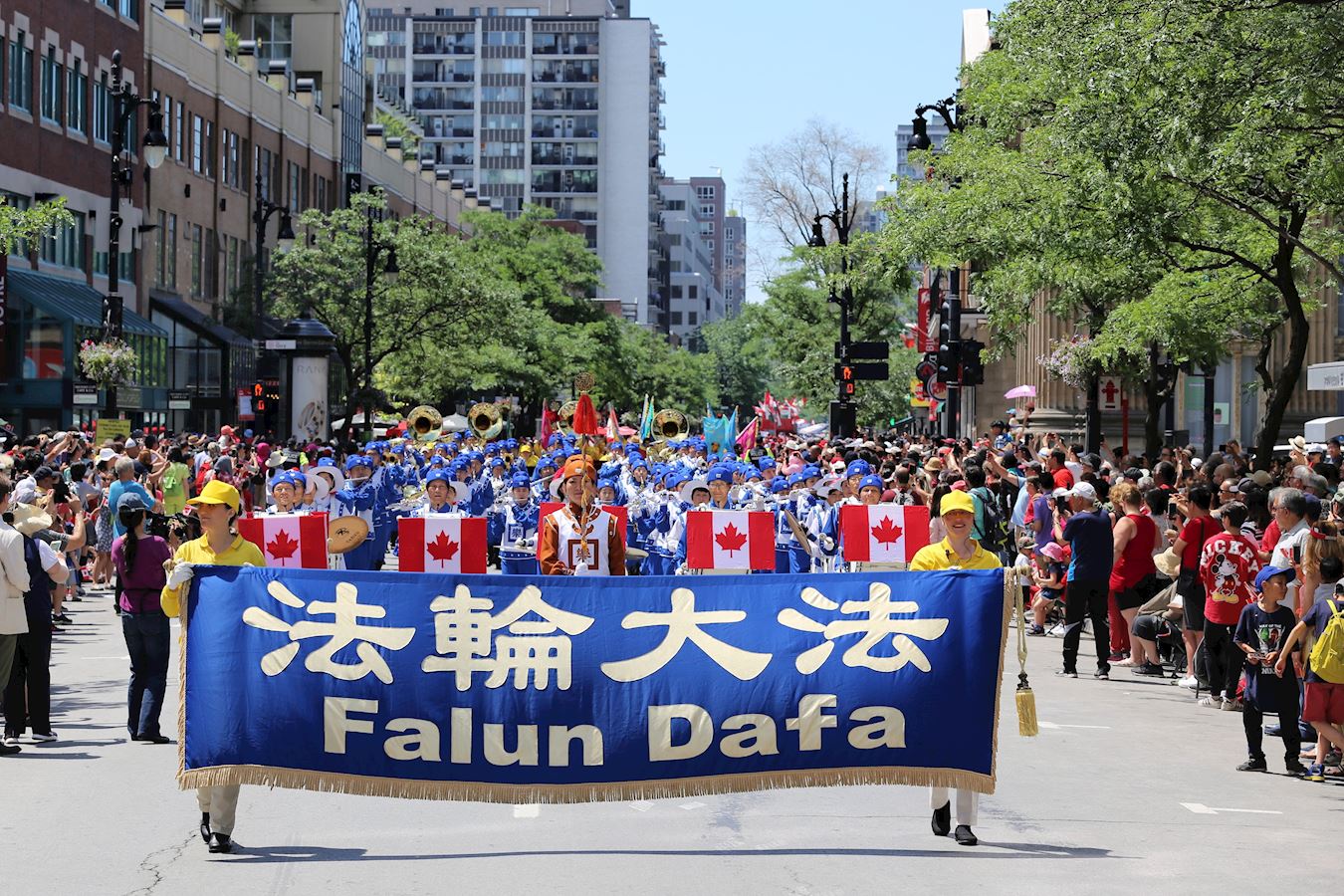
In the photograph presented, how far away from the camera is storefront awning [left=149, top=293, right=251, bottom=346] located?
183 ft

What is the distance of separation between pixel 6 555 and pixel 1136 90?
10895 mm

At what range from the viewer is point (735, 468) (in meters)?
20.3

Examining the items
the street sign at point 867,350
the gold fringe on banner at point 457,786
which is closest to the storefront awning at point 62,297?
the street sign at point 867,350

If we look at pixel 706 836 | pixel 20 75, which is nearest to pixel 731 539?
pixel 706 836

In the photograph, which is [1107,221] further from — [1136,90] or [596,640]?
[596,640]

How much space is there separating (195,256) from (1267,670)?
171 feet

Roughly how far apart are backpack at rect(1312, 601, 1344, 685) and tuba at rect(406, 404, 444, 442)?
25478 millimetres

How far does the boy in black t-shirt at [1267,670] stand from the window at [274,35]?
69861 millimetres

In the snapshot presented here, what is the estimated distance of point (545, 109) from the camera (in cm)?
16400

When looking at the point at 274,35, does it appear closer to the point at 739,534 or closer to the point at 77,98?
the point at 77,98

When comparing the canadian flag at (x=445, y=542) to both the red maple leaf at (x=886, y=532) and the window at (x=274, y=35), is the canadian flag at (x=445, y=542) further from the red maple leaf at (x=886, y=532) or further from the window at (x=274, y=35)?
the window at (x=274, y=35)

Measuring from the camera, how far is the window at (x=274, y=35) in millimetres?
77625

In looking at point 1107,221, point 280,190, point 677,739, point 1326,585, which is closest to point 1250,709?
point 1326,585

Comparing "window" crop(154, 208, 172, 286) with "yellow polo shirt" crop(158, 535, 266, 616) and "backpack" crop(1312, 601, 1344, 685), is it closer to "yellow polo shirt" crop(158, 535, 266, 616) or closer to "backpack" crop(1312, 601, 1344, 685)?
"yellow polo shirt" crop(158, 535, 266, 616)
